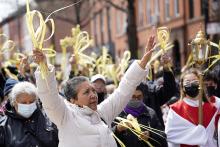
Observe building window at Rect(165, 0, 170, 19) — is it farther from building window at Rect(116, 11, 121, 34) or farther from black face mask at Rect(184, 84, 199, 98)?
black face mask at Rect(184, 84, 199, 98)

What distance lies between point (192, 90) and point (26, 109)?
166 centimetres

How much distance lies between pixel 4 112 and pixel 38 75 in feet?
4.61

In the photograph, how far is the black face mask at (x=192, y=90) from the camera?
5.97m

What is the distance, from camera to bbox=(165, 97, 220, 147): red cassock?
591cm

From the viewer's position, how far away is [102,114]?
16.3 ft

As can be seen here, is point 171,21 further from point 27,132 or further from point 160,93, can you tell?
point 27,132

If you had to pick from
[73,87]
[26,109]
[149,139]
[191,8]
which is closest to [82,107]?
[73,87]

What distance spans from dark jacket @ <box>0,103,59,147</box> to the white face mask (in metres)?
0.04

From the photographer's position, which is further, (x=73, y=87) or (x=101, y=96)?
(x=101, y=96)

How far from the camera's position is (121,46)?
40.5 meters

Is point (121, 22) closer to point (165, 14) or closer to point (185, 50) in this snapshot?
point (165, 14)

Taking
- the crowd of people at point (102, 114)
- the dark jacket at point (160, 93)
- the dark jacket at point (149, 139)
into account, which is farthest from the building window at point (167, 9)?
the dark jacket at point (149, 139)

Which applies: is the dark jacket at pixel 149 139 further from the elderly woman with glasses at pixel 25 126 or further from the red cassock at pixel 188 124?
the elderly woman with glasses at pixel 25 126

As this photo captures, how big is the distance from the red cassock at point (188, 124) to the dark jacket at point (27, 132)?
4.09 feet
